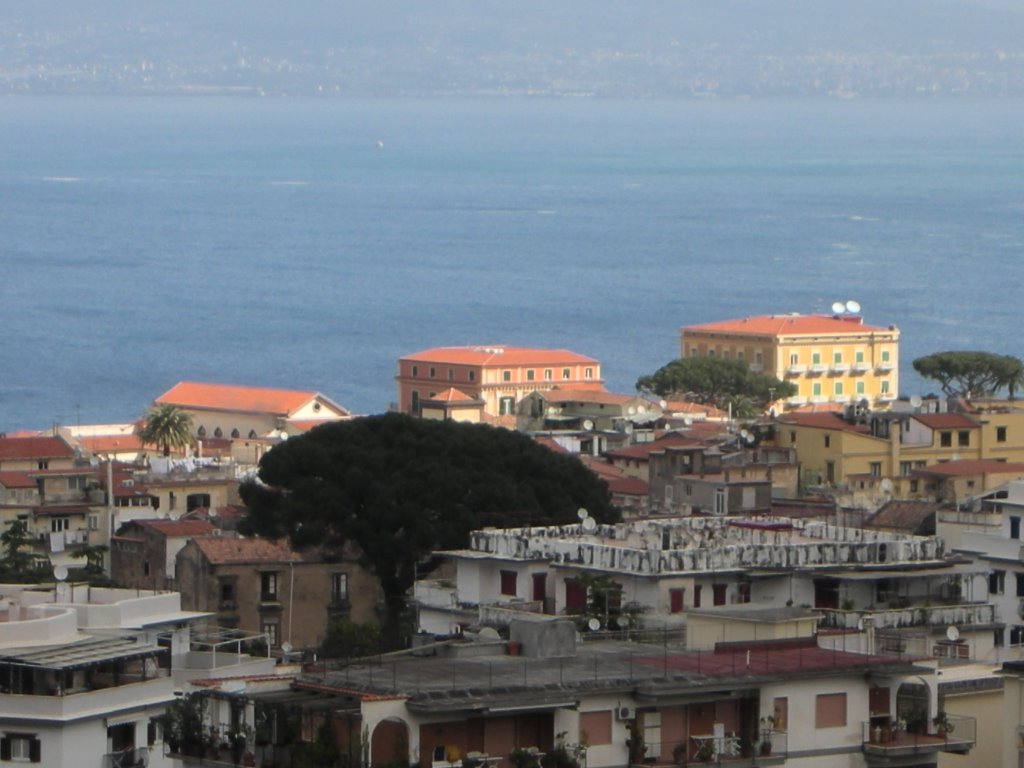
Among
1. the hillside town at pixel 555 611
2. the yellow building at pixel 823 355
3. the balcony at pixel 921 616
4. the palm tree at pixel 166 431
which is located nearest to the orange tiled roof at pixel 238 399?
the yellow building at pixel 823 355

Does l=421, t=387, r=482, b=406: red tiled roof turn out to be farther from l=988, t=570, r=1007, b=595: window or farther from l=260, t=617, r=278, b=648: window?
l=988, t=570, r=1007, b=595: window

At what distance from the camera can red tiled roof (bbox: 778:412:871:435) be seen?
52.5 meters

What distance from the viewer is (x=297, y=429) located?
80875 mm

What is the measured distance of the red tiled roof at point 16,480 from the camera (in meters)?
51.7

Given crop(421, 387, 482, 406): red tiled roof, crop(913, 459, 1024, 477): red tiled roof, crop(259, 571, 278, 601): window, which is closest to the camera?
crop(259, 571, 278, 601): window

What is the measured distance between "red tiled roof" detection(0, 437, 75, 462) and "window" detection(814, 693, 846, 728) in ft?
114

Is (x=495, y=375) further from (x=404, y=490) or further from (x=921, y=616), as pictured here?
(x=921, y=616)

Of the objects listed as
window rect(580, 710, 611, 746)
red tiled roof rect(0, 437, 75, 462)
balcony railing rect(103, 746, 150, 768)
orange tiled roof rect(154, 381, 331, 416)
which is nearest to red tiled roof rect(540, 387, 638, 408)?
orange tiled roof rect(154, 381, 331, 416)

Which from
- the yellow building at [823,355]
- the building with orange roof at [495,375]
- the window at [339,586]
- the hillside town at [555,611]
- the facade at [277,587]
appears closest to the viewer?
the hillside town at [555,611]

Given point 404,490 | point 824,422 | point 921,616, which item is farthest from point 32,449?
point 921,616

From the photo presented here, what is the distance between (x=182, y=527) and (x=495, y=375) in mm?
47912

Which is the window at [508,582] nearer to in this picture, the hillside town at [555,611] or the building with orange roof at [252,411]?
the hillside town at [555,611]

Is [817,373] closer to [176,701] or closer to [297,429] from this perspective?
[297,429]

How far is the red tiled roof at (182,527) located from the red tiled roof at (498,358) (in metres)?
46.6
